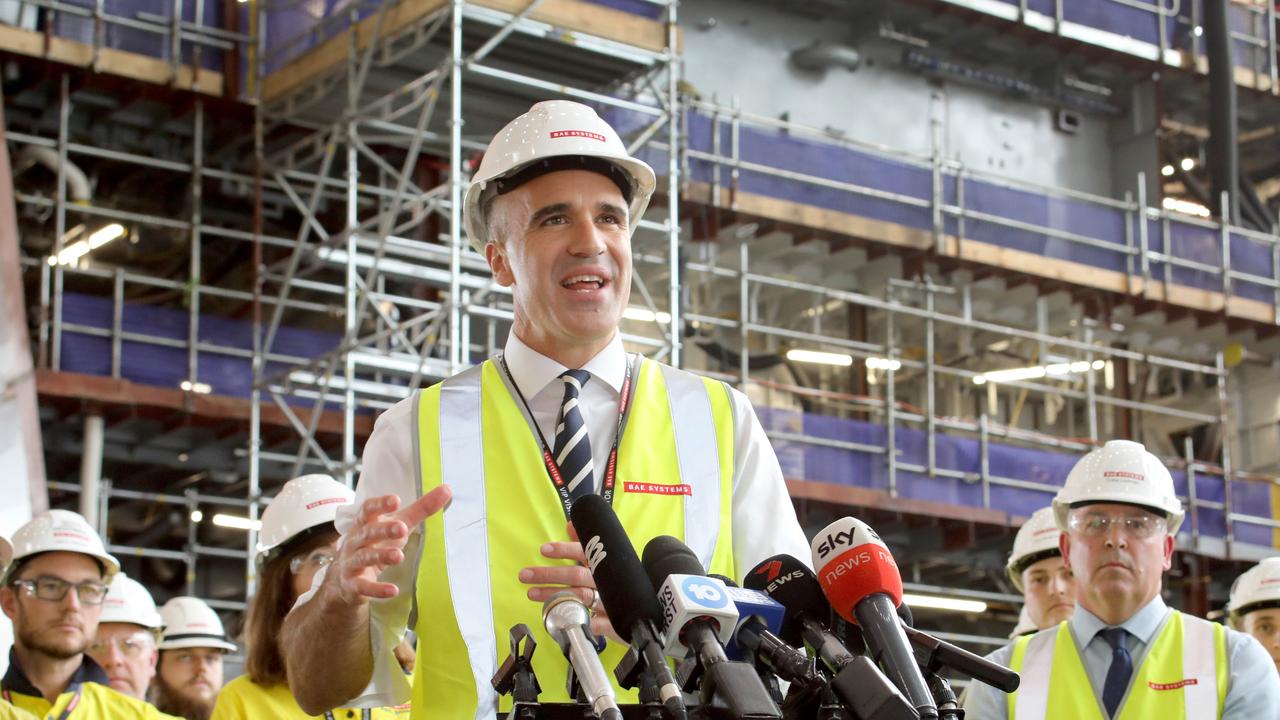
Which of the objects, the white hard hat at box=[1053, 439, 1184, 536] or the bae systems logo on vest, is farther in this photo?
the white hard hat at box=[1053, 439, 1184, 536]

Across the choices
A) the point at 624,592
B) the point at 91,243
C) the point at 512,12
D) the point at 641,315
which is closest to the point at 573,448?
the point at 624,592

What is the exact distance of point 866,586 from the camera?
2809 mm

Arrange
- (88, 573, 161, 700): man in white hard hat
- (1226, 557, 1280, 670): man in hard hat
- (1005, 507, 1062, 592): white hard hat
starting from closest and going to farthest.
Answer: (1226, 557, 1280, 670): man in hard hat, (1005, 507, 1062, 592): white hard hat, (88, 573, 161, 700): man in white hard hat

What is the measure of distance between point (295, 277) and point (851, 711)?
693 inches

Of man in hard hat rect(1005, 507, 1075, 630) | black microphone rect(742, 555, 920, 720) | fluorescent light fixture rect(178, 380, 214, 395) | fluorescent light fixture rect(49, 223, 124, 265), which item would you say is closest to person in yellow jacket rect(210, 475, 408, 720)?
black microphone rect(742, 555, 920, 720)

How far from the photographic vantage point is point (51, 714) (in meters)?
7.03

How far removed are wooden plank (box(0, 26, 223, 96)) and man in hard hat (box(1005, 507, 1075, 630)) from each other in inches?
482

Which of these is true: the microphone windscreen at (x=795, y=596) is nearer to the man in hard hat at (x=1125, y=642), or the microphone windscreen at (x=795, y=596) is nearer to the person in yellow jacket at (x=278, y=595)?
the man in hard hat at (x=1125, y=642)

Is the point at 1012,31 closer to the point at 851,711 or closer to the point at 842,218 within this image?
the point at 842,218

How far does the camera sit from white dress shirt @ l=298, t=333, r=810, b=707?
3.72 m

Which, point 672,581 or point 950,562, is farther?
point 950,562

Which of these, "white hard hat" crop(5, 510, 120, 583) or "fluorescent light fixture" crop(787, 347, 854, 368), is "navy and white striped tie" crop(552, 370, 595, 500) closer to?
"white hard hat" crop(5, 510, 120, 583)

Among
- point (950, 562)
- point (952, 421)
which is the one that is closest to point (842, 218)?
point (952, 421)

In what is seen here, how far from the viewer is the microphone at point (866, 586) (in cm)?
271
